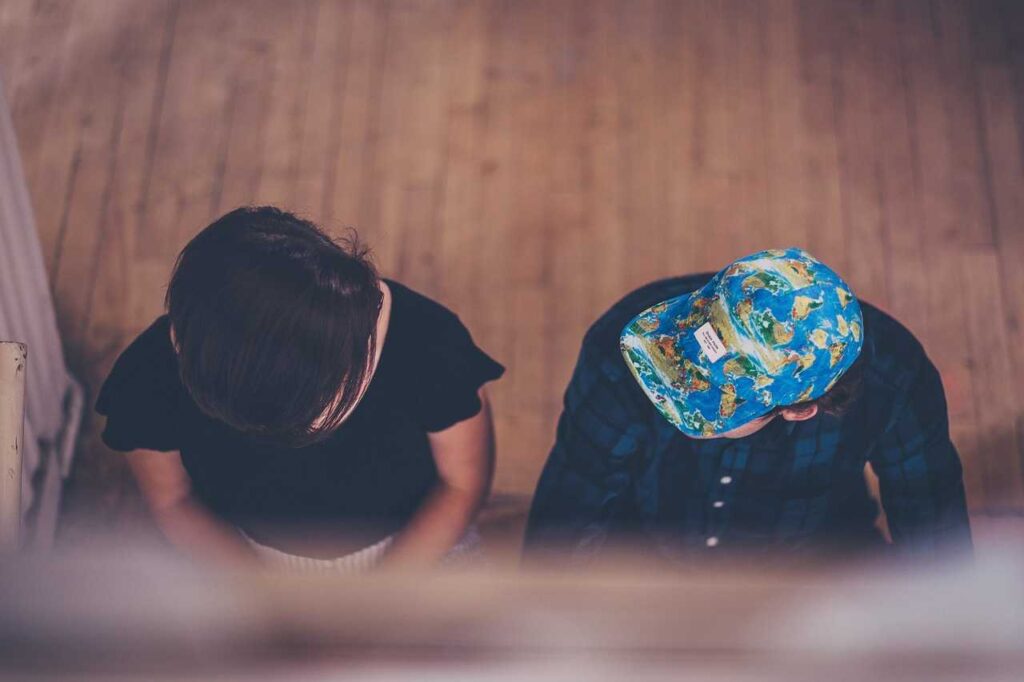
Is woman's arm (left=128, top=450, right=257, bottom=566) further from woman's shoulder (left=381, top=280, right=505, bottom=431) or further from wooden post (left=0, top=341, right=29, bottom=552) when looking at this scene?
wooden post (left=0, top=341, right=29, bottom=552)

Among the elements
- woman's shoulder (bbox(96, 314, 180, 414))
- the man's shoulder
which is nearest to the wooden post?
woman's shoulder (bbox(96, 314, 180, 414))

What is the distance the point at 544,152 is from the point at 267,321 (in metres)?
1.65

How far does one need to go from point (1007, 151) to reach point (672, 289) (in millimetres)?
1822

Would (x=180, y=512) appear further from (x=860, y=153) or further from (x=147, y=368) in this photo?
(x=860, y=153)

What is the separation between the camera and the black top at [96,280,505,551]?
50.8 inches

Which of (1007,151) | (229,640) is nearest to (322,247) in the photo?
(229,640)

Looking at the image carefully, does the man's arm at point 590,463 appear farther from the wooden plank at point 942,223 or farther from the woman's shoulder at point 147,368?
the wooden plank at point 942,223

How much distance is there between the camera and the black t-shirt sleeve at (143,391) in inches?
50.3

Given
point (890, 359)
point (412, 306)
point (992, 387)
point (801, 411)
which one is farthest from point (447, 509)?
point (992, 387)

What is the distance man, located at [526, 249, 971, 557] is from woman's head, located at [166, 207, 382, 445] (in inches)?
16.2

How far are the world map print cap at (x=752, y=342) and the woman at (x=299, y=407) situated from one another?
0.37m

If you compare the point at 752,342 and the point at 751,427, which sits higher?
the point at 752,342

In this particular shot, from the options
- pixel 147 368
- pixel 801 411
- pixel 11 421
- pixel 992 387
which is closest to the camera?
pixel 11 421

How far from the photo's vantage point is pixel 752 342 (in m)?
1.06
